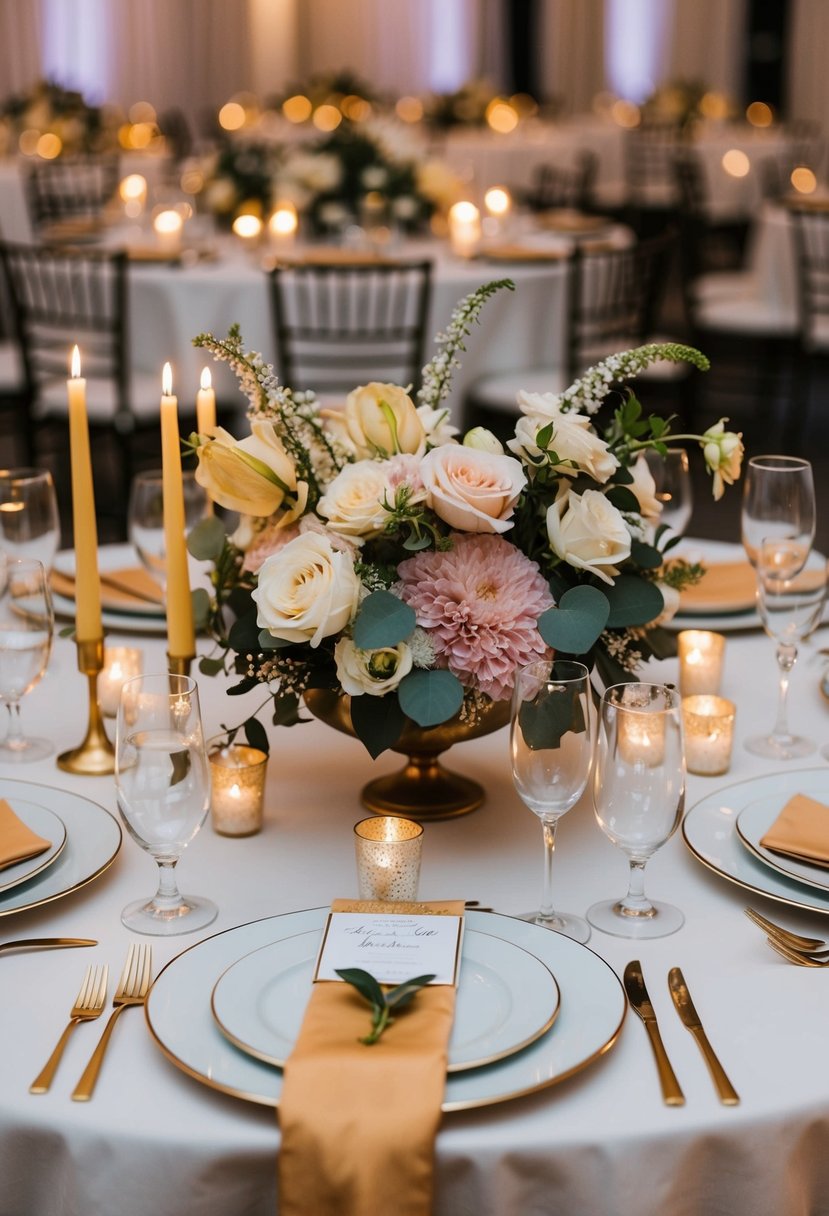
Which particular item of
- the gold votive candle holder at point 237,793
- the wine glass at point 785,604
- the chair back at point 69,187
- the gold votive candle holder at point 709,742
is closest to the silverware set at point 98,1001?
the gold votive candle holder at point 237,793

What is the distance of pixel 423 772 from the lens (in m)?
1.47

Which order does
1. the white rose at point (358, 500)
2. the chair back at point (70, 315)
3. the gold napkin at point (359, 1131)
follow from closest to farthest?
1. the gold napkin at point (359, 1131)
2. the white rose at point (358, 500)
3. the chair back at point (70, 315)

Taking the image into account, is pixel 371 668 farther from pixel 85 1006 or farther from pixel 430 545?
pixel 85 1006

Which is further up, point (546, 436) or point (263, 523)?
point (546, 436)

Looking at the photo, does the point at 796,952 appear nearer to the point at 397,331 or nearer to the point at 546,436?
the point at 546,436

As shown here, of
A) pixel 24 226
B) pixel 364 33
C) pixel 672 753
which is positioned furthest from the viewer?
pixel 364 33

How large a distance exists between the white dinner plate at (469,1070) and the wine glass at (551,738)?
0.22ft

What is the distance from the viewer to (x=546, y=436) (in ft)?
4.37

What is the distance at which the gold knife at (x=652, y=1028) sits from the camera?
993 millimetres

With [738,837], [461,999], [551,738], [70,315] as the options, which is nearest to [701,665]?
[738,837]

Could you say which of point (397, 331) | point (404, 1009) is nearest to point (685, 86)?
point (397, 331)

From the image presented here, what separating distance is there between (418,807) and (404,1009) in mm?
420

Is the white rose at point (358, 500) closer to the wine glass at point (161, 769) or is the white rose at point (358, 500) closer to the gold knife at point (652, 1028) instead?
the wine glass at point (161, 769)

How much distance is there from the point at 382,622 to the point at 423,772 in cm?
28
